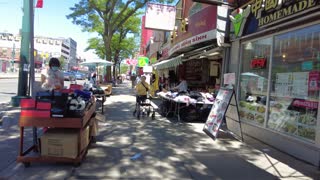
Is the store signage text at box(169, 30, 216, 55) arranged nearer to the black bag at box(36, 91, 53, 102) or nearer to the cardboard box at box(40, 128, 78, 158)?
the black bag at box(36, 91, 53, 102)

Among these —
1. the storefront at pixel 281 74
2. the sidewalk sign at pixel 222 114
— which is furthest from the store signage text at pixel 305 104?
the sidewalk sign at pixel 222 114

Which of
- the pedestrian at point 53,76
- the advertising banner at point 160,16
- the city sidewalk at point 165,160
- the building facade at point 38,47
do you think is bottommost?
the city sidewalk at point 165,160

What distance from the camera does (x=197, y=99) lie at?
12367 mm

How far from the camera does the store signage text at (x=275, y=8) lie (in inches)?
276

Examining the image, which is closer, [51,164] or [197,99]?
[51,164]

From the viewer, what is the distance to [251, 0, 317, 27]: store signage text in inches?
276

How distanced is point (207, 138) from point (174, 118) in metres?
3.90

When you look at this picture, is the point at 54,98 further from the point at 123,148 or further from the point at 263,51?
the point at 263,51

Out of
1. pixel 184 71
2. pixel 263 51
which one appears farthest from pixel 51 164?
pixel 184 71

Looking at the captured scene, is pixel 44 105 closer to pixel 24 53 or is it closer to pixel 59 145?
pixel 59 145

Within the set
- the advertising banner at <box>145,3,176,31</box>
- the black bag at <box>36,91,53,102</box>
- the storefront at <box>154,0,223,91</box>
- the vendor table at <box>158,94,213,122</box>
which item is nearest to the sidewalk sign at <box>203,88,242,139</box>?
the vendor table at <box>158,94,213,122</box>

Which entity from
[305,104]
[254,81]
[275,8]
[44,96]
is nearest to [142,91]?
[254,81]

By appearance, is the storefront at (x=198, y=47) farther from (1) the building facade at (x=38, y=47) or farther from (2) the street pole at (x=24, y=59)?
(1) the building facade at (x=38, y=47)

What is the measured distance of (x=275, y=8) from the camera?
7973mm
